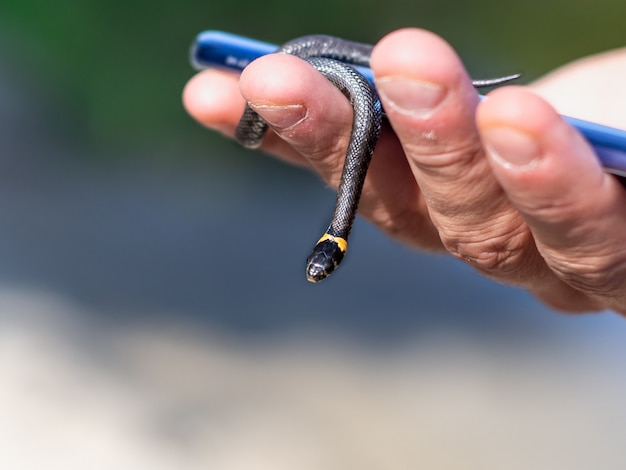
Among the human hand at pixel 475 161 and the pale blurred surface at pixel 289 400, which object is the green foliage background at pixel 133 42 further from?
the human hand at pixel 475 161

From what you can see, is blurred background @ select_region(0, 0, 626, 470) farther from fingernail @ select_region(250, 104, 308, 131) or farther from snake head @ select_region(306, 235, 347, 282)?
fingernail @ select_region(250, 104, 308, 131)

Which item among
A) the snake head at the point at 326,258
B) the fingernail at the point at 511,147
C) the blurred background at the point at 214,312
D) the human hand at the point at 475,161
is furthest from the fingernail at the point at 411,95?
the blurred background at the point at 214,312

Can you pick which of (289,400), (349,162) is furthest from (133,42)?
(349,162)

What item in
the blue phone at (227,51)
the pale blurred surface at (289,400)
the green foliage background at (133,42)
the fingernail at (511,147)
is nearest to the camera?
the fingernail at (511,147)

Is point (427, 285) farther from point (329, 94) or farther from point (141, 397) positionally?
point (329, 94)

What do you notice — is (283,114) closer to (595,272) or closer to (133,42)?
(595,272)

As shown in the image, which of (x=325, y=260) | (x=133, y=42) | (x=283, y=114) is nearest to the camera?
(x=283, y=114)
